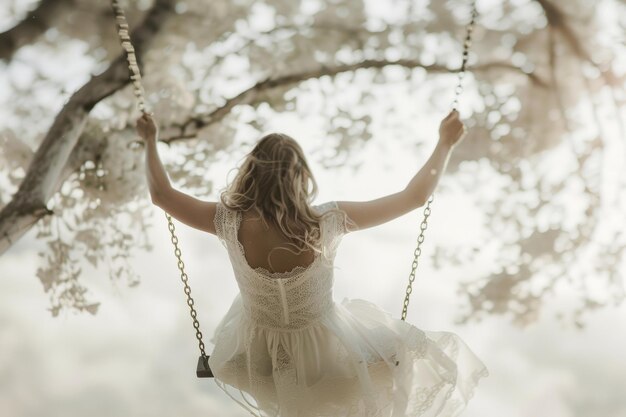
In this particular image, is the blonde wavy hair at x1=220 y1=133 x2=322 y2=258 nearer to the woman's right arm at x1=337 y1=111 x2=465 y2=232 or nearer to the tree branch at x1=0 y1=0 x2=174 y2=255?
the woman's right arm at x1=337 y1=111 x2=465 y2=232

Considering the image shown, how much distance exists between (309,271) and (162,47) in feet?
8.19

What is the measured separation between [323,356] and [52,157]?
1.86 metres

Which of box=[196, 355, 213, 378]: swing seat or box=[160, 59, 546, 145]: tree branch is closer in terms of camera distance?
box=[196, 355, 213, 378]: swing seat

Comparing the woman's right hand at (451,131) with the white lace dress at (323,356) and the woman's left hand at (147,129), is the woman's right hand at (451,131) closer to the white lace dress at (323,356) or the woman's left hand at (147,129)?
the white lace dress at (323,356)

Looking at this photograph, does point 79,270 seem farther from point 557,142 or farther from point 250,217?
point 557,142

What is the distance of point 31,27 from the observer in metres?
3.46

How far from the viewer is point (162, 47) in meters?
4.08

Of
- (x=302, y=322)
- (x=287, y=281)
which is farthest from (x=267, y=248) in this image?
(x=302, y=322)

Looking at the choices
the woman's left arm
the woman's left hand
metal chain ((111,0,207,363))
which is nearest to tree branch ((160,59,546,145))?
metal chain ((111,0,207,363))

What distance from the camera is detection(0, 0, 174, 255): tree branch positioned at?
126 inches

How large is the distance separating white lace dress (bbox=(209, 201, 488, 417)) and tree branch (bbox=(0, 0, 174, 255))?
4.90ft

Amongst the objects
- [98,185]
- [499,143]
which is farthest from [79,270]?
[499,143]

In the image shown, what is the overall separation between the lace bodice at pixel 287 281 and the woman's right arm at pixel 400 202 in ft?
0.14

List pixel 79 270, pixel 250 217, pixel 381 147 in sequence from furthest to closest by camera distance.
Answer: pixel 381 147, pixel 79 270, pixel 250 217
